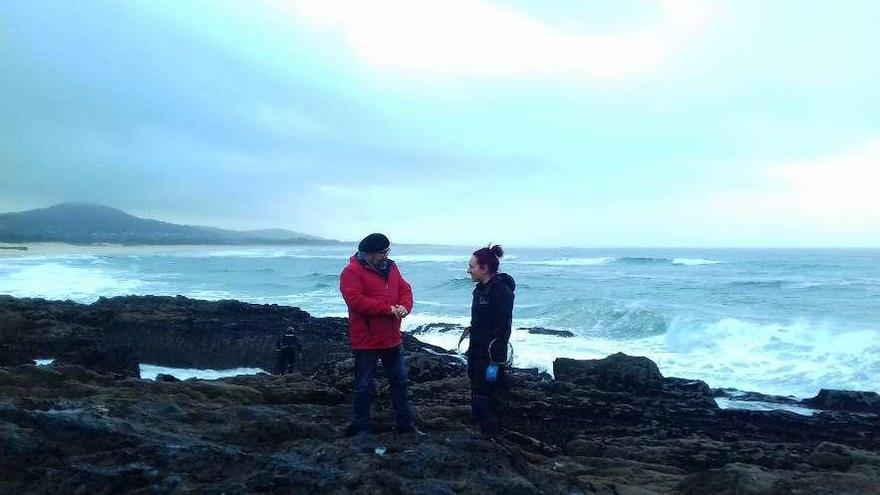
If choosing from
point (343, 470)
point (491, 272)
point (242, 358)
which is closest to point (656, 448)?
point (491, 272)

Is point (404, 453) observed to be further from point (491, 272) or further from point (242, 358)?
point (242, 358)

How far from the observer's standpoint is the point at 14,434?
459cm

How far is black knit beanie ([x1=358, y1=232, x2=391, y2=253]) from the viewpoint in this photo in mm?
5555

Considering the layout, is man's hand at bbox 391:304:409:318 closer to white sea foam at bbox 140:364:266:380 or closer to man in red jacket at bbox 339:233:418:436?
man in red jacket at bbox 339:233:418:436

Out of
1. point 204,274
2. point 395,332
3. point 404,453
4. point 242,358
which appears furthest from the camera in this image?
point 204,274

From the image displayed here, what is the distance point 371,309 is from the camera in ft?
17.7

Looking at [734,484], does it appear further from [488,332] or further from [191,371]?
[191,371]

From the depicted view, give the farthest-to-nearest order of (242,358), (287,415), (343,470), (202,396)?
1. (242,358)
2. (202,396)
3. (287,415)
4. (343,470)

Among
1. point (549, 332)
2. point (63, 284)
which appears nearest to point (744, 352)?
point (549, 332)

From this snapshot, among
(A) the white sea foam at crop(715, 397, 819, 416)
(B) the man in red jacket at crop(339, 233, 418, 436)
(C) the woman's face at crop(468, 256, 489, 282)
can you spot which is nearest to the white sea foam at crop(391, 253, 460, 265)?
(A) the white sea foam at crop(715, 397, 819, 416)

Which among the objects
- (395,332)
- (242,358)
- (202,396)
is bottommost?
(242,358)

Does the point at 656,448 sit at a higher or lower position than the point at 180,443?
lower

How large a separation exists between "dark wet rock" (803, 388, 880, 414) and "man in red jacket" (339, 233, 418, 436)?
10.2m

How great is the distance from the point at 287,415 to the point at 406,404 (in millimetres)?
1284
